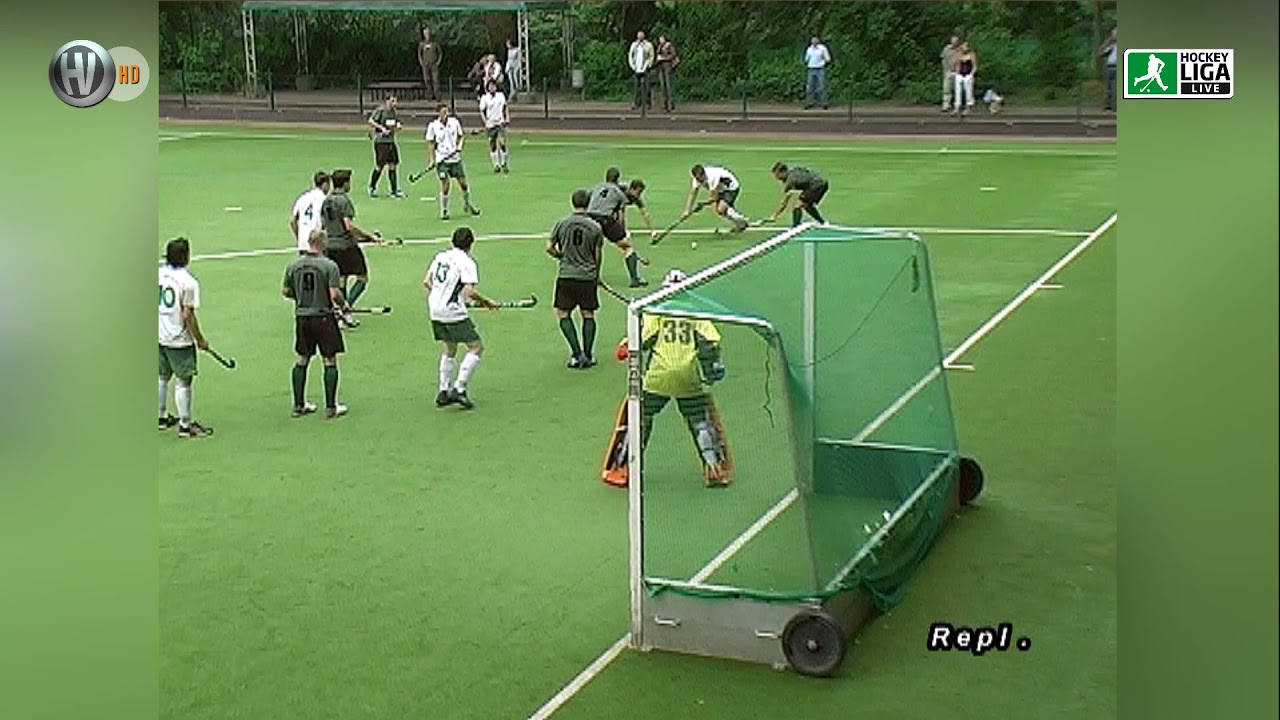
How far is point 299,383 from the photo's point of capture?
51.4 feet

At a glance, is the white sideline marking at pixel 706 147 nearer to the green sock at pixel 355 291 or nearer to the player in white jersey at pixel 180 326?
the green sock at pixel 355 291

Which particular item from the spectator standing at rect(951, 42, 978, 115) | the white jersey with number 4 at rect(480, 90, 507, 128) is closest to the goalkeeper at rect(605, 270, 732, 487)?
the white jersey with number 4 at rect(480, 90, 507, 128)

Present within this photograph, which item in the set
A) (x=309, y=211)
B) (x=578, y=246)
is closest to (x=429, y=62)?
(x=309, y=211)

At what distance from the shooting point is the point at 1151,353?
48.6ft

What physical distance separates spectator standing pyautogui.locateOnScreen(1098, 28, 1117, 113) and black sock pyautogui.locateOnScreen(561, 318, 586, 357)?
19865 mm

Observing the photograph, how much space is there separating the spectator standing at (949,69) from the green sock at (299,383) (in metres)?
23.4

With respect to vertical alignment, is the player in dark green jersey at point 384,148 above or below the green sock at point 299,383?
above

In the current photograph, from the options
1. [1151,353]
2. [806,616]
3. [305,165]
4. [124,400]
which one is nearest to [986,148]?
[305,165]

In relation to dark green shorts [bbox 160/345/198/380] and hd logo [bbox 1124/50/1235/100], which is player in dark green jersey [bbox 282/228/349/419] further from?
hd logo [bbox 1124/50/1235/100]

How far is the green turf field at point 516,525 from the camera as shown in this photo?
10.0 m

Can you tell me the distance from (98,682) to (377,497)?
3.64 meters

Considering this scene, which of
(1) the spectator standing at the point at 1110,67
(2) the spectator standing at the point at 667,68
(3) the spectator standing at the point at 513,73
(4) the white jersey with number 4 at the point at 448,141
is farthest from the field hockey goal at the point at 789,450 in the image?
(3) the spectator standing at the point at 513,73

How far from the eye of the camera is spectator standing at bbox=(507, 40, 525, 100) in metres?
40.7

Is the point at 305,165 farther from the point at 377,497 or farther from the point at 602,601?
the point at 602,601
